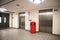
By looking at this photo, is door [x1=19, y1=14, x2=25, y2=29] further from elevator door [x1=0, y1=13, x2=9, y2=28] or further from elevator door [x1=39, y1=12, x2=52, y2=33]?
elevator door [x1=0, y1=13, x2=9, y2=28]

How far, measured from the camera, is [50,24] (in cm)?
744

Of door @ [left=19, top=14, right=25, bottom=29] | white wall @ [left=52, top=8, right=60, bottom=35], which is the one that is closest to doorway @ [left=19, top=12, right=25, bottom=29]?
door @ [left=19, top=14, right=25, bottom=29]

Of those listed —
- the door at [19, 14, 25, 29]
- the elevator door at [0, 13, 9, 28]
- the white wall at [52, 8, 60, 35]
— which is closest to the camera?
the white wall at [52, 8, 60, 35]

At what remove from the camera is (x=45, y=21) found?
311 inches

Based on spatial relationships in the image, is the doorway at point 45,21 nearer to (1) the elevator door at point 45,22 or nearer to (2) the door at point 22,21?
(1) the elevator door at point 45,22

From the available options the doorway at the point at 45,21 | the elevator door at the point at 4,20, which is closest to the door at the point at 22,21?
the doorway at the point at 45,21

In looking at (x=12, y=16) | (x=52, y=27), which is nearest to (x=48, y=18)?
(x=52, y=27)

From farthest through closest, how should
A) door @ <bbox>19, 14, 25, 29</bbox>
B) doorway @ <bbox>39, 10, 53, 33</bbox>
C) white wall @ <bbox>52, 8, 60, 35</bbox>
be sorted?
1. door @ <bbox>19, 14, 25, 29</bbox>
2. doorway @ <bbox>39, 10, 53, 33</bbox>
3. white wall @ <bbox>52, 8, 60, 35</bbox>

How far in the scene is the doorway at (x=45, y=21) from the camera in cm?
746

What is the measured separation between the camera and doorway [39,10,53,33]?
7.46 m

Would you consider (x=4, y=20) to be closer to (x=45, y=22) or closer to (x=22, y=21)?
(x=22, y=21)

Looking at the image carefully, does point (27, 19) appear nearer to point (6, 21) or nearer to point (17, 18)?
point (17, 18)

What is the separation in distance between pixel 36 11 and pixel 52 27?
2576 millimetres

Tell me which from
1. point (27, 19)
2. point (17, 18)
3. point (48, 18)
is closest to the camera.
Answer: point (48, 18)
